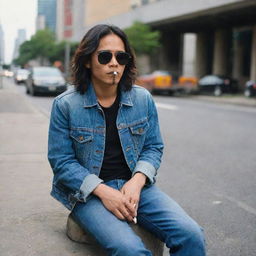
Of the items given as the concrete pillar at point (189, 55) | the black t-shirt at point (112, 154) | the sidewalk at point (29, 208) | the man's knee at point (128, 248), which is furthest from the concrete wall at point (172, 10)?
the man's knee at point (128, 248)

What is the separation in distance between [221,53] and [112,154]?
33865 mm

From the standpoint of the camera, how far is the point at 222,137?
9.48m

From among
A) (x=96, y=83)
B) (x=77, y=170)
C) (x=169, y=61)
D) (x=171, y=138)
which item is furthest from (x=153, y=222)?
(x=169, y=61)

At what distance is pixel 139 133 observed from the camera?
2.95m

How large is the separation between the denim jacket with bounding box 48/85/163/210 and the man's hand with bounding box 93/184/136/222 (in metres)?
0.15

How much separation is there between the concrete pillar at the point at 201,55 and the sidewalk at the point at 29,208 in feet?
103

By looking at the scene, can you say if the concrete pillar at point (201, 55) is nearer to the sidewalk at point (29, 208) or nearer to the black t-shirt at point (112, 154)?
the sidewalk at point (29, 208)

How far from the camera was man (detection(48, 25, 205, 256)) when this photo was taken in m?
2.64

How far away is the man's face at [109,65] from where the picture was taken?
9.27 feet

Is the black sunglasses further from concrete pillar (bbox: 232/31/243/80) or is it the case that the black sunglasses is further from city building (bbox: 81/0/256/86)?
concrete pillar (bbox: 232/31/243/80)

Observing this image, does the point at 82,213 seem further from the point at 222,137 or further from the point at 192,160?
the point at 222,137

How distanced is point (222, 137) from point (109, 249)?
7.35 m

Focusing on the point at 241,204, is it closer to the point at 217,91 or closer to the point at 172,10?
the point at 217,91

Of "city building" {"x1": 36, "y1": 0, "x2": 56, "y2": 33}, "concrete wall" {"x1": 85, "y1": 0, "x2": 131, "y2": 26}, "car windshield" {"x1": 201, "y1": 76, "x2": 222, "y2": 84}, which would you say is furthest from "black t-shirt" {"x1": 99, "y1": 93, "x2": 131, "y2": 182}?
"concrete wall" {"x1": 85, "y1": 0, "x2": 131, "y2": 26}
